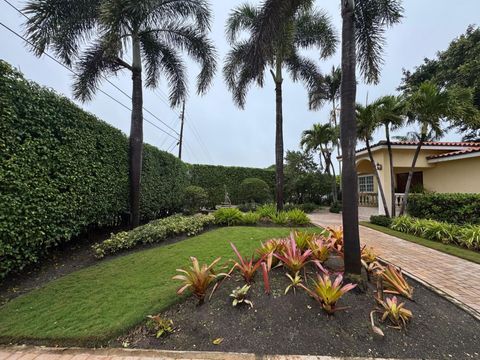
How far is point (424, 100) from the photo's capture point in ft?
24.3

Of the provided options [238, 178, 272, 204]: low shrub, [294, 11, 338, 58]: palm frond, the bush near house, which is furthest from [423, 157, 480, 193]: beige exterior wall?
[238, 178, 272, 204]: low shrub

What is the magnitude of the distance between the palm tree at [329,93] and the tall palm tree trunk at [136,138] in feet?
25.7

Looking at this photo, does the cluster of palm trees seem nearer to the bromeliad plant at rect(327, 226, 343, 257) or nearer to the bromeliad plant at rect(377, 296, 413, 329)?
the bromeliad plant at rect(377, 296, 413, 329)

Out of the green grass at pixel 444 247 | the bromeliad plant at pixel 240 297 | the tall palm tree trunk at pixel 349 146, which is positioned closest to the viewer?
the bromeliad plant at pixel 240 297

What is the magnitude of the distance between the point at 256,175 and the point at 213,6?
11.3 meters

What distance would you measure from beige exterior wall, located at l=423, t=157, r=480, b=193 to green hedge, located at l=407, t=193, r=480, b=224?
2372 mm

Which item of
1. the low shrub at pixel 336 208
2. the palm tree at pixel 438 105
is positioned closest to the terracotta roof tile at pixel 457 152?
the palm tree at pixel 438 105

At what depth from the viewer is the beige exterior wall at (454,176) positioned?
8922mm

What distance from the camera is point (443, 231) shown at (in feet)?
20.9

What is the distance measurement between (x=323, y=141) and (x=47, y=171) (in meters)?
15.5

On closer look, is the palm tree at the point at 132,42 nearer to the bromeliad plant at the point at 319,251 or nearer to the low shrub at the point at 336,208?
the bromeliad plant at the point at 319,251

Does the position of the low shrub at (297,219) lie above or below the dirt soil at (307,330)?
above

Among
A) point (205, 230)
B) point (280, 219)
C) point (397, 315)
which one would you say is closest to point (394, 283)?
point (397, 315)

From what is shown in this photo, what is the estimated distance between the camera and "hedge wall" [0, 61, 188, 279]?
3.42 metres
